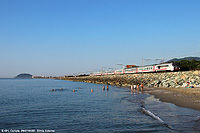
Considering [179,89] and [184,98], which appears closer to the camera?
[184,98]

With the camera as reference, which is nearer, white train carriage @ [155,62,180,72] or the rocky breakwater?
the rocky breakwater

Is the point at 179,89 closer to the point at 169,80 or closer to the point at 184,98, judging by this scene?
the point at 184,98

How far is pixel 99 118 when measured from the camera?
14.2m

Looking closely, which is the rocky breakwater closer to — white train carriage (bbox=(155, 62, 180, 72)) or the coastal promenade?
the coastal promenade

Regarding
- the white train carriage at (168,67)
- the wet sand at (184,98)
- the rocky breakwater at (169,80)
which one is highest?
the white train carriage at (168,67)

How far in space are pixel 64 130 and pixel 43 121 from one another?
3.33 metres

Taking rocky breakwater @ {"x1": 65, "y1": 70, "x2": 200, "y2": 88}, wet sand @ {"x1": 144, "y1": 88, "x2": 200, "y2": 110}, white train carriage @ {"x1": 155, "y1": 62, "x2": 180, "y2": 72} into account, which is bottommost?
wet sand @ {"x1": 144, "y1": 88, "x2": 200, "y2": 110}

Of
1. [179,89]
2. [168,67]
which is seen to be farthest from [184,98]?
[168,67]

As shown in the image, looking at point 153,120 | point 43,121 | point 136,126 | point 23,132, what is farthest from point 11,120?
point 153,120

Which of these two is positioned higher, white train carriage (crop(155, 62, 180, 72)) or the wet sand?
white train carriage (crop(155, 62, 180, 72))

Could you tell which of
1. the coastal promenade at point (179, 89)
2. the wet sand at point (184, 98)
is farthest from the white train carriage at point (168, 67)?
the wet sand at point (184, 98)

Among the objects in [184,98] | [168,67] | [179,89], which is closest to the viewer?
[184,98]

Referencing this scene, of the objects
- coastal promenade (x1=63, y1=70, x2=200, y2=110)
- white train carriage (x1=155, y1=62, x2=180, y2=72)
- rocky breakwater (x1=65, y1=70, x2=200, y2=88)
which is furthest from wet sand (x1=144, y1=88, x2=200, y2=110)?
white train carriage (x1=155, y1=62, x2=180, y2=72)

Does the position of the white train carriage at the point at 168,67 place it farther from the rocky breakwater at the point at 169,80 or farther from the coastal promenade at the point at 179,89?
the coastal promenade at the point at 179,89
